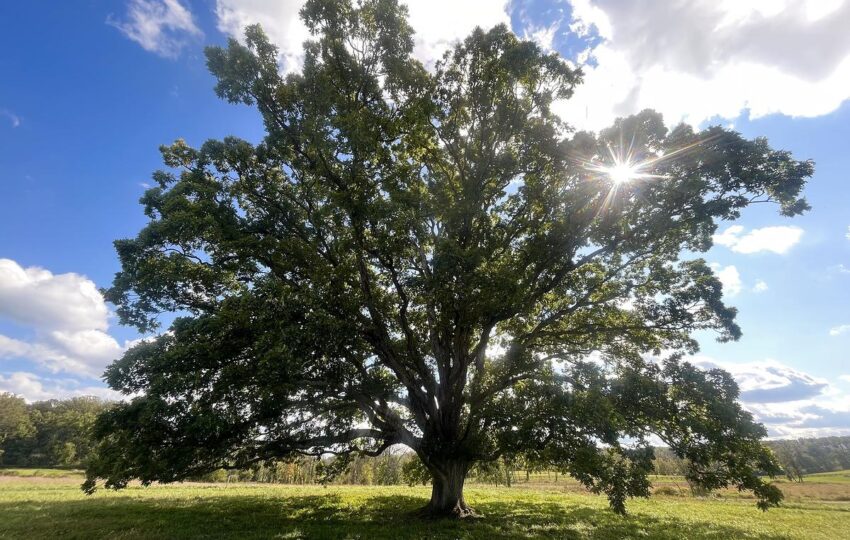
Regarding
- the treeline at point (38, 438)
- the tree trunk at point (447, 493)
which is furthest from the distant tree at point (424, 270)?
the treeline at point (38, 438)

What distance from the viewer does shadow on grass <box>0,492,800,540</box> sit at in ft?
41.5

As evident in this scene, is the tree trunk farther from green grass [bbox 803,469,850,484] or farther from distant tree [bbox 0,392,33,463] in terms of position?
green grass [bbox 803,469,850,484]

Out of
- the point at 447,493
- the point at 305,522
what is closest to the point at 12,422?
the point at 305,522

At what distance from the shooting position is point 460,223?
1492cm

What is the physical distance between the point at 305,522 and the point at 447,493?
5901mm

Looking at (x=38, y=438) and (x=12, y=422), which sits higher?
(x=12, y=422)

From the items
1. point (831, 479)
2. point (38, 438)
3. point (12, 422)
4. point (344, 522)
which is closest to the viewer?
point (344, 522)

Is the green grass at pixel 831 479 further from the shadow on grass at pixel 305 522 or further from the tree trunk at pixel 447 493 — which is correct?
the tree trunk at pixel 447 493

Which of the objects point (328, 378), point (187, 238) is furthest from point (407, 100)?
point (328, 378)

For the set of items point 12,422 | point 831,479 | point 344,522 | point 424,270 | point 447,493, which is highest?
point 424,270

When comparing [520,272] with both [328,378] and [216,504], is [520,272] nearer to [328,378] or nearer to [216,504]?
[328,378]

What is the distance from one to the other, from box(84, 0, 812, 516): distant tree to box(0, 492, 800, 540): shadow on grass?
2088mm

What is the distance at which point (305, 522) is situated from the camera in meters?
14.6

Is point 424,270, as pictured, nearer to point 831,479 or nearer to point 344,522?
point 344,522
